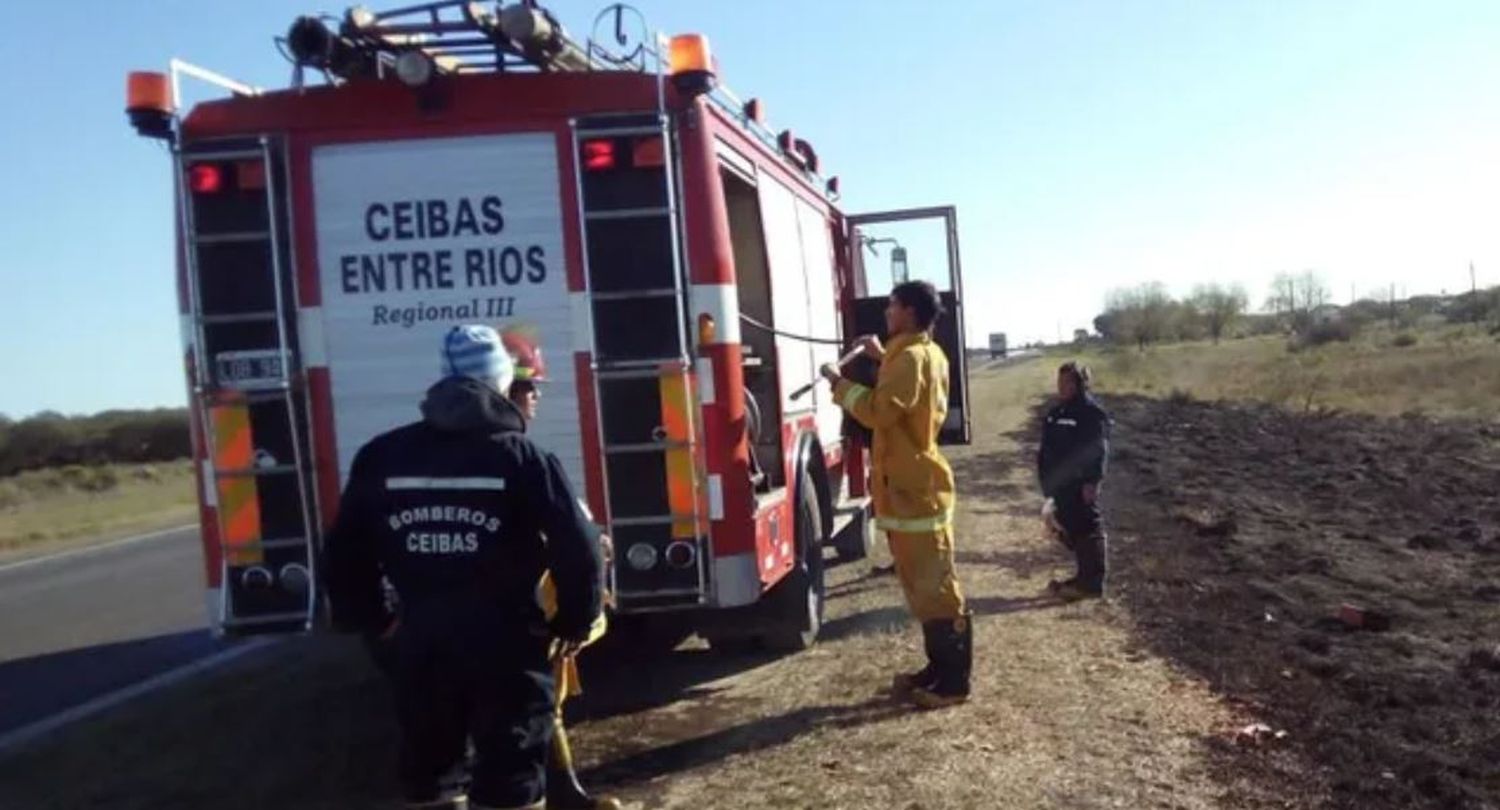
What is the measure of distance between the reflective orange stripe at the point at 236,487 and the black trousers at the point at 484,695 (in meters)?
2.98

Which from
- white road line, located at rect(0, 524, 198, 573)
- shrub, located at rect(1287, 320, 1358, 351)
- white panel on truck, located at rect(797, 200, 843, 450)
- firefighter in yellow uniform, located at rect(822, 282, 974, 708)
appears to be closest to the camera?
firefighter in yellow uniform, located at rect(822, 282, 974, 708)

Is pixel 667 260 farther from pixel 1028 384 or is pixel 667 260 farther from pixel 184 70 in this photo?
pixel 1028 384

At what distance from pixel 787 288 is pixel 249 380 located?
3.56 meters

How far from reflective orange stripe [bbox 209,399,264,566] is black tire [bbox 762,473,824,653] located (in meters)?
2.96

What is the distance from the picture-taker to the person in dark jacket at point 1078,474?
10.4 metres

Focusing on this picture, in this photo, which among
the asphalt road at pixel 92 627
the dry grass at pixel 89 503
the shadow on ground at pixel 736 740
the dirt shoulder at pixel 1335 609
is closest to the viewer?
the dirt shoulder at pixel 1335 609

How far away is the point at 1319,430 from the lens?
33.9 metres

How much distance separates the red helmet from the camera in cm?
536

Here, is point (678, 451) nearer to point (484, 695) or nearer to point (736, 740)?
point (736, 740)

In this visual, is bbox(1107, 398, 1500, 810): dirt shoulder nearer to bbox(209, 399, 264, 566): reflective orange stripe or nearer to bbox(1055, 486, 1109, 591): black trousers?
bbox(1055, 486, 1109, 591): black trousers

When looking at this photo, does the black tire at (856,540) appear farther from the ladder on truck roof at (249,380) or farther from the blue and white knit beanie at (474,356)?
the blue and white knit beanie at (474,356)

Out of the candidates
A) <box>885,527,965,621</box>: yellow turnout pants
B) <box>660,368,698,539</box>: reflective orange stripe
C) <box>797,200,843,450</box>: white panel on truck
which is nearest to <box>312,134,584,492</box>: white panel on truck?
<box>660,368,698,539</box>: reflective orange stripe

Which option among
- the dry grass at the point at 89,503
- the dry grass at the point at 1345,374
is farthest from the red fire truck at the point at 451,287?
the dry grass at the point at 1345,374

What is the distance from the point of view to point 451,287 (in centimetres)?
685
